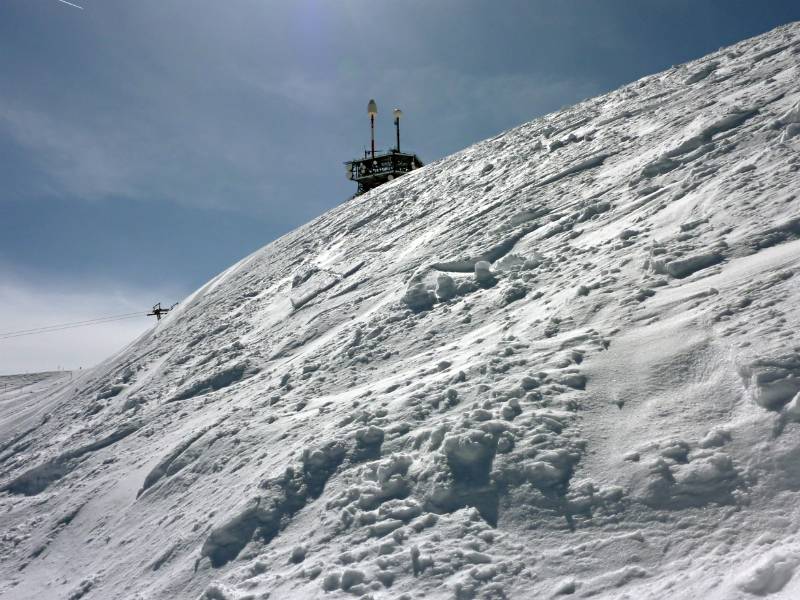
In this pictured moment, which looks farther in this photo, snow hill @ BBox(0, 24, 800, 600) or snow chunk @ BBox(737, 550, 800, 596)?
snow hill @ BBox(0, 24, 800, 600)

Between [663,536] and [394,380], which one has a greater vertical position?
[394,380]

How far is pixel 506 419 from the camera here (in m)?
4.61

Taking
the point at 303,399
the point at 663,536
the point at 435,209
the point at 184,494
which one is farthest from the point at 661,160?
the point at 184,494

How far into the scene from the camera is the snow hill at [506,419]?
3.41 metres

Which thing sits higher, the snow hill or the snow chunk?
the snow hill

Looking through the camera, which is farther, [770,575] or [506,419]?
[506,419]

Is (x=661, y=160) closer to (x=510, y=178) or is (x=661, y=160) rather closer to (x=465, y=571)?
(x=510, y=178)

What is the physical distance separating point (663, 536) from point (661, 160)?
702 centimetres

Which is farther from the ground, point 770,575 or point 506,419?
point 506,419

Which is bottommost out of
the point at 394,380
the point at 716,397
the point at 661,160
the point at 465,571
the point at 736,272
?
the point at 465,571

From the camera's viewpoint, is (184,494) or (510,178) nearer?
(184,494)

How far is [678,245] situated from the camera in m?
6.21

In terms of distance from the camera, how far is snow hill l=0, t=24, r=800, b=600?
134 inches

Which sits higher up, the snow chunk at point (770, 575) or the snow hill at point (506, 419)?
the snow hill at point (506, 419)
